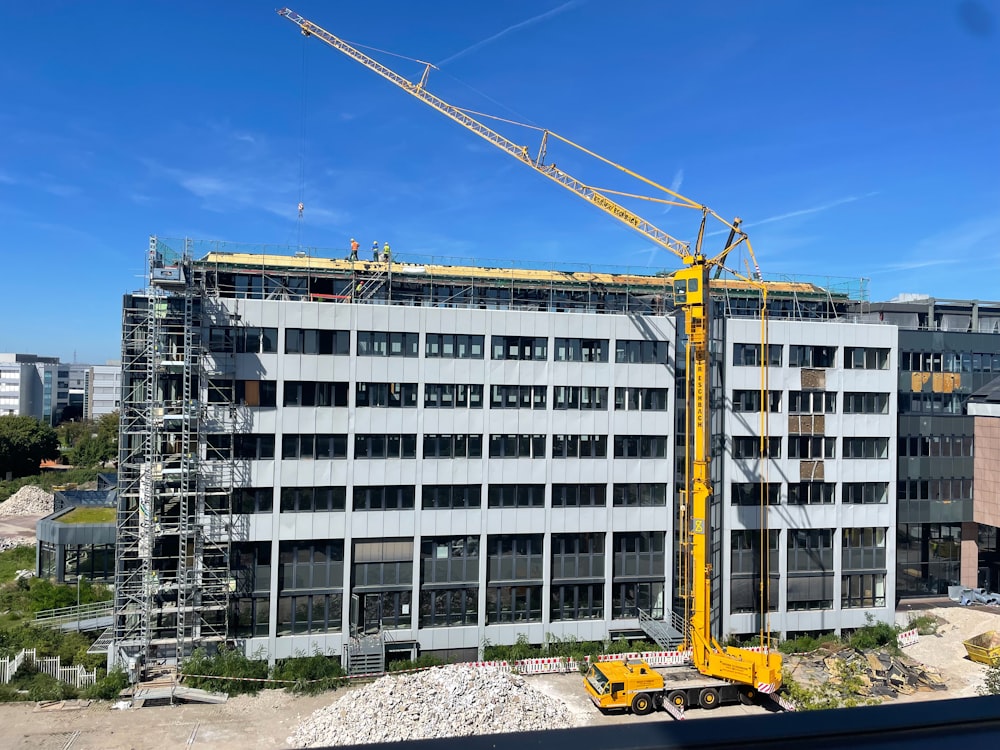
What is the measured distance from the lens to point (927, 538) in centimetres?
4184

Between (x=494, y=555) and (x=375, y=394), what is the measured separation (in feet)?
31.8

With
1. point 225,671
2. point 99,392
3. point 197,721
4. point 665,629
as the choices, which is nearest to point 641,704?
point 665,629

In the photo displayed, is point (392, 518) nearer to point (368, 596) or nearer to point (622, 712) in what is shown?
point (368, 596)

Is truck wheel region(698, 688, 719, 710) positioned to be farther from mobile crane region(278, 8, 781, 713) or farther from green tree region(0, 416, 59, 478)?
green tree region(0, 416, 59, 478)

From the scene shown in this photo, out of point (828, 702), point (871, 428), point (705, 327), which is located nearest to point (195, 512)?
point (705, 327)

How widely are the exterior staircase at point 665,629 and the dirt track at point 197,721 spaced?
184 inches

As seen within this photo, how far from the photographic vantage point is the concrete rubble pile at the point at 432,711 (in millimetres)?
23828

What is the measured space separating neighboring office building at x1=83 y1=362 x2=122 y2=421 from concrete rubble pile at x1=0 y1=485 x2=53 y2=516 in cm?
7631

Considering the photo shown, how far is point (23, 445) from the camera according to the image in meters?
80.9

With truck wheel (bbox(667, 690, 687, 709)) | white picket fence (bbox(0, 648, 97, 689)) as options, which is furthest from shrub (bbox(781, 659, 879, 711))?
white picket fence (bbox(0, 648, 97, 689))

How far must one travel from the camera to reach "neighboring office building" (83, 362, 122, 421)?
14062 cm

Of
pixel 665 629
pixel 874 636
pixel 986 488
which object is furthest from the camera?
pixel 986 488

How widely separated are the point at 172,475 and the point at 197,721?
10.1 meters

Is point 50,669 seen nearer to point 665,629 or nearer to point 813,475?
point 665,629
